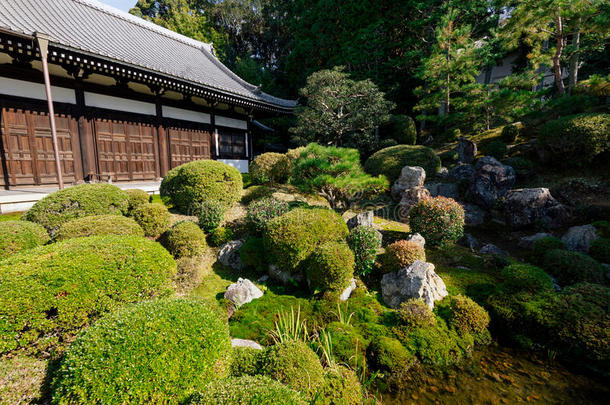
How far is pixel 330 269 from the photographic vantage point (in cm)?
460

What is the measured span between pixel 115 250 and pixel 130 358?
1.76 meters

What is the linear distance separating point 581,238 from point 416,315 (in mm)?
5351

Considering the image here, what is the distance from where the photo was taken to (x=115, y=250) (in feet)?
11.4

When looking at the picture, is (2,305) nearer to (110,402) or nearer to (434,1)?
(110,402)

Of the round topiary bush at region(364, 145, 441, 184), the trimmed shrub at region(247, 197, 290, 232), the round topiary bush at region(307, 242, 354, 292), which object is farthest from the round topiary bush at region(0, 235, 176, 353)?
the round topiary bush at region(364, 145, 441, 184)

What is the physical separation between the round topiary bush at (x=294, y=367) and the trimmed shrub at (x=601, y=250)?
6.85m

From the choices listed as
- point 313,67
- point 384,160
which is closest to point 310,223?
point 384,160

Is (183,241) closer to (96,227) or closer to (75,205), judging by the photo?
(96,227)

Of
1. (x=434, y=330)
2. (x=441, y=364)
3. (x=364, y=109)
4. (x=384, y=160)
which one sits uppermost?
(x=364, y=109)

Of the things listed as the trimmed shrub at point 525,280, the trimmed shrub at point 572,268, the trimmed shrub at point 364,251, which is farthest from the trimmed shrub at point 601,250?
the trimmed shrub at point 364,251

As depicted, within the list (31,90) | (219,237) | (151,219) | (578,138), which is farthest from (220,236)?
(578,138)

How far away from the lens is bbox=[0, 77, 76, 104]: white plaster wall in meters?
7.21

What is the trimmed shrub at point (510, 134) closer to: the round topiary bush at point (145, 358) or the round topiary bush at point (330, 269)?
the round topiary bush at point (330, 269)

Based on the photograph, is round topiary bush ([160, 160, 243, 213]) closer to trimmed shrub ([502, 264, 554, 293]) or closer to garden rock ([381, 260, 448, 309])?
garden rock ([381, 260, 448, 309])
